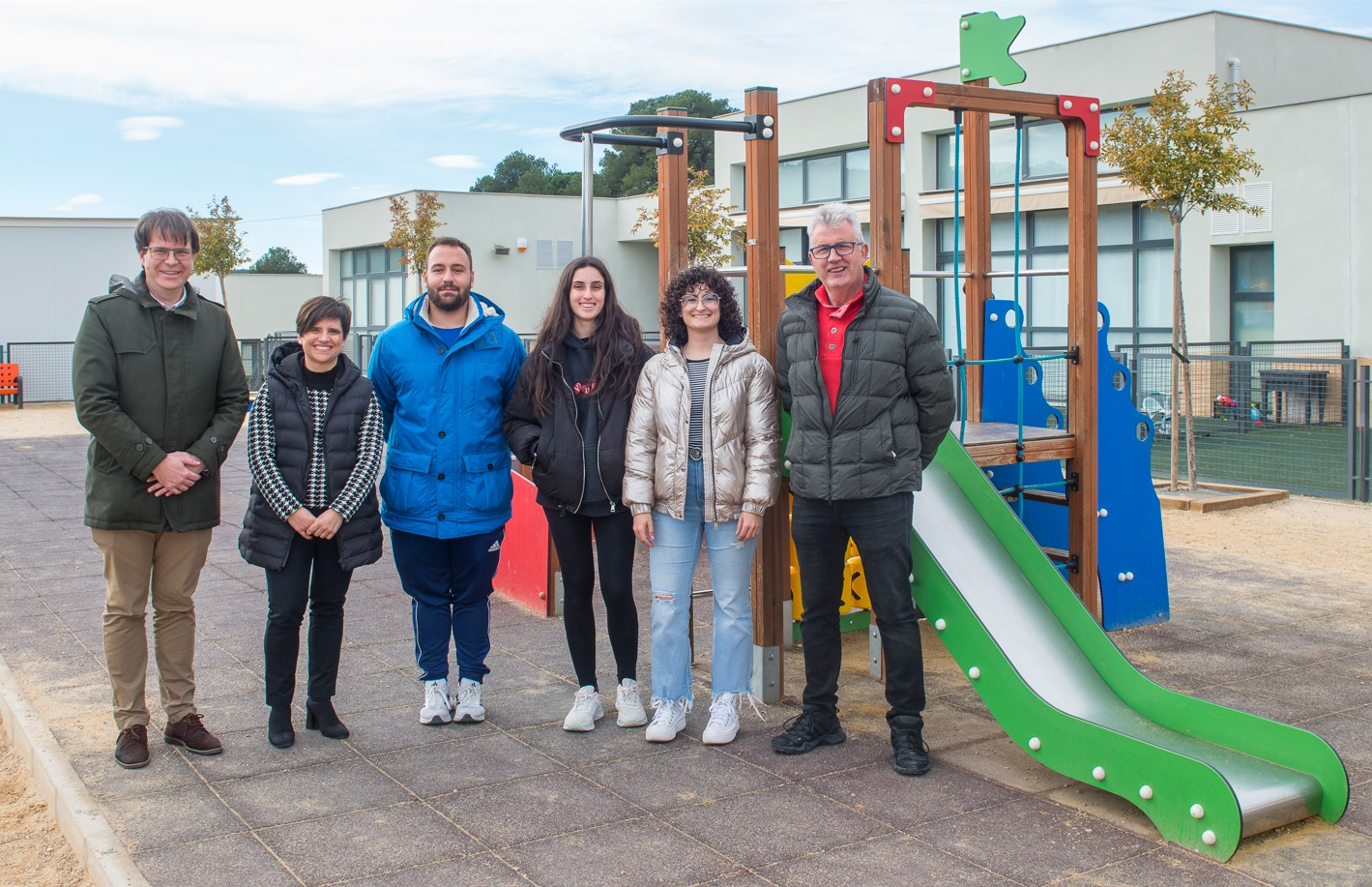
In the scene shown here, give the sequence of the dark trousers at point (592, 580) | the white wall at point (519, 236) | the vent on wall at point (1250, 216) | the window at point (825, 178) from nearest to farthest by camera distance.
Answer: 1. the dark trousers at point (592, 580)
2. the vent on wall at point (1250, 216)
3. the window at point (825, 178)
4. the white wall at point (519, 236)

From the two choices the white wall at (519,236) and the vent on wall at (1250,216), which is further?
the white wall at (519,236)

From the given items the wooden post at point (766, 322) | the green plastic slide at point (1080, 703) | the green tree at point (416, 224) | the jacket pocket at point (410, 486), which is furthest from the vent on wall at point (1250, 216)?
the jacket pocket at point (410, 486)

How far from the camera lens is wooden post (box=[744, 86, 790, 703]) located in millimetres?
5066

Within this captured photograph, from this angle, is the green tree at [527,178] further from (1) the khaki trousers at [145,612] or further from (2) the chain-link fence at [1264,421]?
(1) the khaki trousers at [145,612]

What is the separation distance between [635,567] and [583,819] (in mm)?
4300

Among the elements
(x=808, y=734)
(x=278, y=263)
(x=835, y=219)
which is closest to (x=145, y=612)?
(x=808, y=734)

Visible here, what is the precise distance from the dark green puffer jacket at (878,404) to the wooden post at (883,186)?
2.75ft

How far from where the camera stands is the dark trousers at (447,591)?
4785mm

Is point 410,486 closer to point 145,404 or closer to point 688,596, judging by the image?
point 145,404

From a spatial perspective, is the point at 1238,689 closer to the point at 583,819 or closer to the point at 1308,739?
the point at 1308,739

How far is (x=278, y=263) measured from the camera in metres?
78.3

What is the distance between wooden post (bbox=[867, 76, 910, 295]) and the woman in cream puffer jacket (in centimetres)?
82

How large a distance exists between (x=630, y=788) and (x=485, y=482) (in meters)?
1.30

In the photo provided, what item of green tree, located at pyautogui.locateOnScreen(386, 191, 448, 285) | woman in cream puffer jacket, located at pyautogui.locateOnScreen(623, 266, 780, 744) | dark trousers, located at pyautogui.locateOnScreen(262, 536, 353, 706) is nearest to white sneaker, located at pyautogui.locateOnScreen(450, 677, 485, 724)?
dark trousers, located at pyautogui.locateOnScreen(262, 536, 353, 706)
